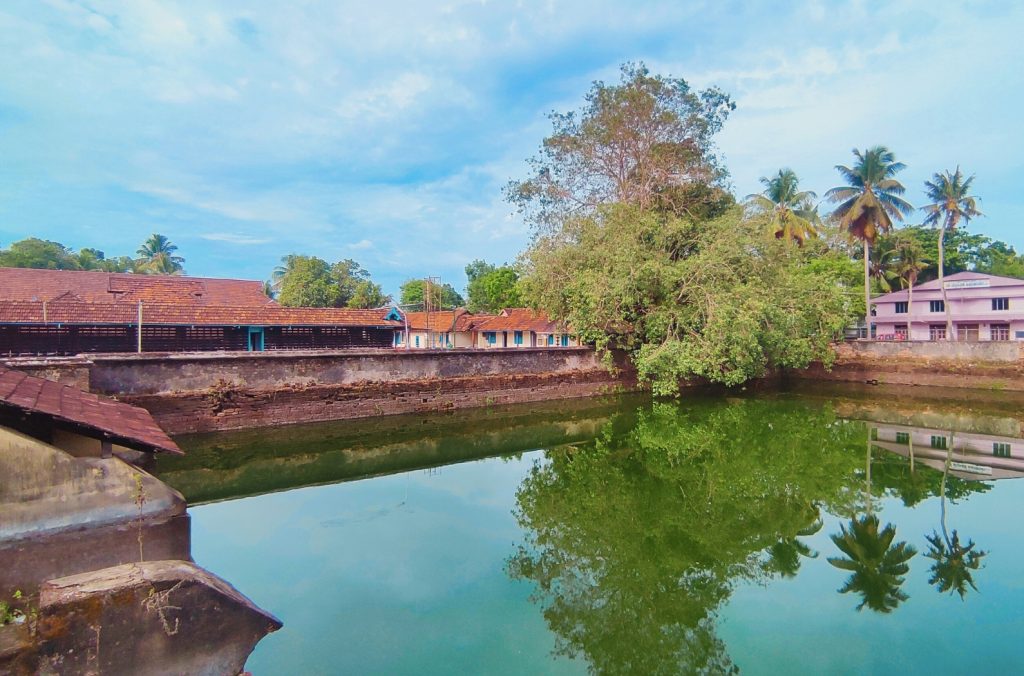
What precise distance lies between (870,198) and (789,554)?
2093 cm

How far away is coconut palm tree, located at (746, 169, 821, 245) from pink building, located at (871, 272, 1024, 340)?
5.67 meters

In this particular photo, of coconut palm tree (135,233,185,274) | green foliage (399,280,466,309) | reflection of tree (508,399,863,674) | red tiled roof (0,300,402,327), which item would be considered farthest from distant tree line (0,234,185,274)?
reflection of tree (508,399,863,674)

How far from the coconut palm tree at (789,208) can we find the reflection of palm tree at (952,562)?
18.8 m

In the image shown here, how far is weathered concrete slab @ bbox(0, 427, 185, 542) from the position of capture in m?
2.79

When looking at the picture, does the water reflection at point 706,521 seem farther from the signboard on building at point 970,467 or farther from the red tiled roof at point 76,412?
the red tiled roof at point 76,412

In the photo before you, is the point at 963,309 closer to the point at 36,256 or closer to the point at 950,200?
the point at 950,200

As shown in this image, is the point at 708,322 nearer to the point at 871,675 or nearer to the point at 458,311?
Result: the point at 871,675

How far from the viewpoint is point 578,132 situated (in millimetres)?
17000

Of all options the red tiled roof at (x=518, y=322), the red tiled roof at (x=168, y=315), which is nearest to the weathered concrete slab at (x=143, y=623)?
the red tiled roof at (x=168, y=315)

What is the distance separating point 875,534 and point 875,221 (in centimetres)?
2002

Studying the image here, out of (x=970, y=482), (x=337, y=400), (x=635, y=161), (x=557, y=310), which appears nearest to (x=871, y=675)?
(x=970, y=482)

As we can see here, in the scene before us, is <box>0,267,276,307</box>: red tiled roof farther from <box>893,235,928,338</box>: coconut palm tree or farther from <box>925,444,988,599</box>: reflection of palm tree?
<box>893,235,928,338</box>: coconut palm tree

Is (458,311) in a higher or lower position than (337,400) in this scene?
higher

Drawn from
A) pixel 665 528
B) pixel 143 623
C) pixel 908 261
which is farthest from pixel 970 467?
pixel 908 261
